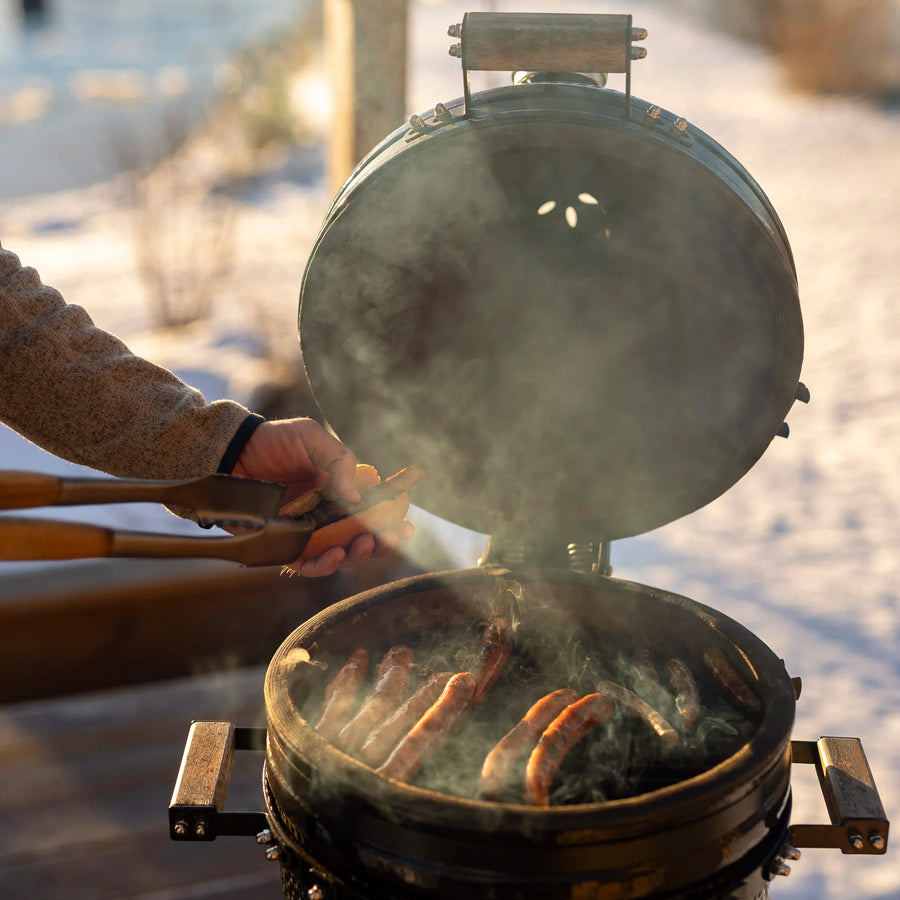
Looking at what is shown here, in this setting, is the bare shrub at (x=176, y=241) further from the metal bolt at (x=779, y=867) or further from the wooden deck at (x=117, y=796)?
the metal bolt at (x=779, y=867)

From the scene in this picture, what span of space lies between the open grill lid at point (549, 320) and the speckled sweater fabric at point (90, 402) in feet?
0.87

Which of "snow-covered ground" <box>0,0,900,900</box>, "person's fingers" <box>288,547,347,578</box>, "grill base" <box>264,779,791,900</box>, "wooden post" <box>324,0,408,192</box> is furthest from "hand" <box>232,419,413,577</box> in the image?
"wooden post" <box>324,0,408,192</box>

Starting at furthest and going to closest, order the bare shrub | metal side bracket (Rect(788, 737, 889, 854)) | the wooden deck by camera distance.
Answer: the bare shrub
the wooden deck
metal side bracket (Rect(788, 737, 889, 854))

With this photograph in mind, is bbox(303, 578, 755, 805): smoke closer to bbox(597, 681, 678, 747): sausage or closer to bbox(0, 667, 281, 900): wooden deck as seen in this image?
bbox(597, 681, 678, 747): sausage

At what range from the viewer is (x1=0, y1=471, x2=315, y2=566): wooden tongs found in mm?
1121

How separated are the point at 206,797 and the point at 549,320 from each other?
3.64 feet

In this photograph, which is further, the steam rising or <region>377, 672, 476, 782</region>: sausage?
the steam rising

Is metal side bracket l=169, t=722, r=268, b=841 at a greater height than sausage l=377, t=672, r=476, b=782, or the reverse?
sausage l=377, t=672, r=476, b=782

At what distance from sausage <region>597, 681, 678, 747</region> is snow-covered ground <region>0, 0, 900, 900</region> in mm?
1526

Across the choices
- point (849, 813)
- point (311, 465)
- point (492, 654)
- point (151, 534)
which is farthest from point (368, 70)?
point (849, 813)

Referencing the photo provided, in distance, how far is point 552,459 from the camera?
6.48 feet

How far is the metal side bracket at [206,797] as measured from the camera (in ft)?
4.98

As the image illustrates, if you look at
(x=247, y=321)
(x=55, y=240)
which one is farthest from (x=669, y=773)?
(x=55, y=240)

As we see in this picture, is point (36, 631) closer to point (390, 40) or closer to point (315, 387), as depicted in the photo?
point (315, 387)
